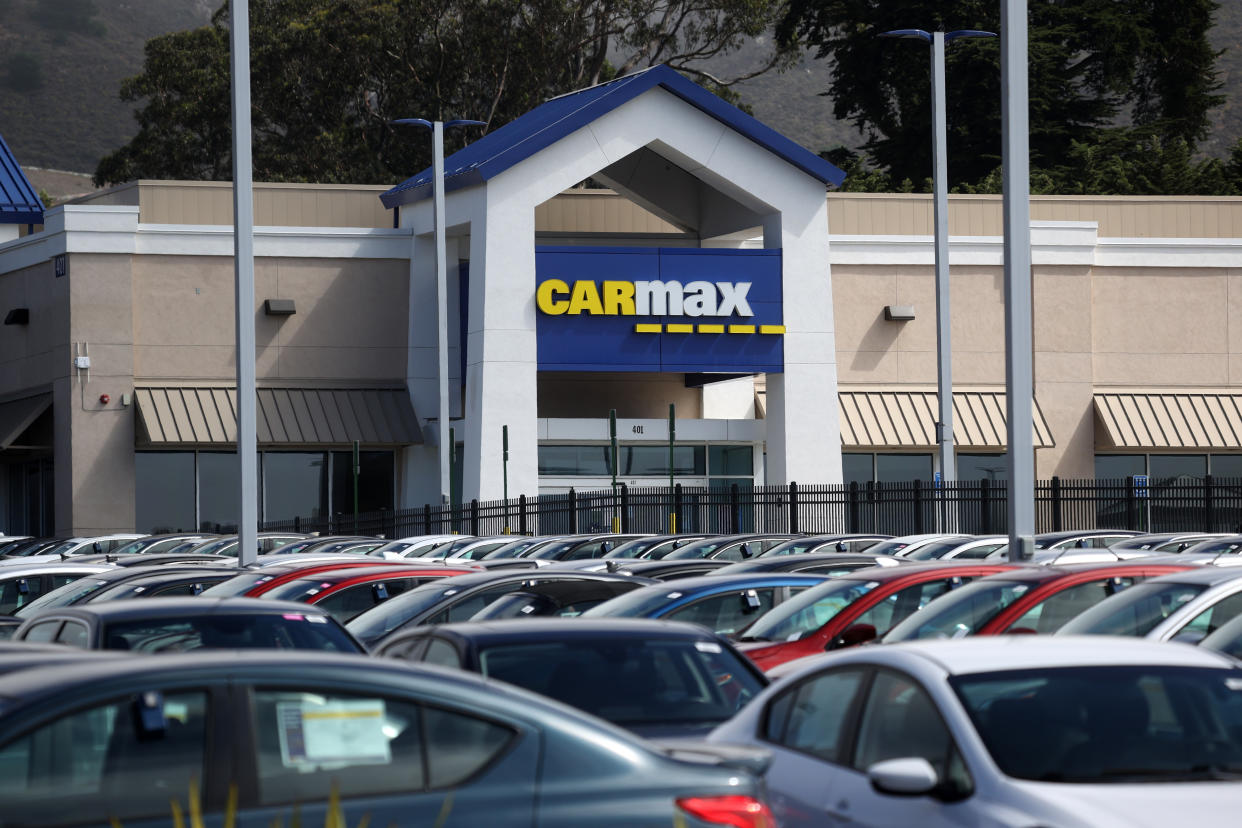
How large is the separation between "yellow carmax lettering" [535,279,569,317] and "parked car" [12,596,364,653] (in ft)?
101

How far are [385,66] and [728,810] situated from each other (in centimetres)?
6225

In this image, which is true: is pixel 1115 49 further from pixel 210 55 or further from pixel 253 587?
pixel 253 587

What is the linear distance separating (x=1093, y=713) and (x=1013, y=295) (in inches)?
397

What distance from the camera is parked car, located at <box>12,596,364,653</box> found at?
32.0ft

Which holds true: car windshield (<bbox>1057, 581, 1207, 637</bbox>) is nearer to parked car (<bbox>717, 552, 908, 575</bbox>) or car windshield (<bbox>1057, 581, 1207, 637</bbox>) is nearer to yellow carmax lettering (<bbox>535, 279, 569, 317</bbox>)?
parked car (<bbox>717, 552, 908, 575</bbox>)

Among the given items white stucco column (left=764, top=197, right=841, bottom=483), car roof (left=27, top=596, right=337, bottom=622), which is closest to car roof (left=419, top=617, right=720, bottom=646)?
car roof (left=27, top=596, right=337, bottom=622)

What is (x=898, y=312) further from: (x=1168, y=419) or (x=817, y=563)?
(x=817, y=563)

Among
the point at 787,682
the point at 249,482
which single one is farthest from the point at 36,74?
the point at 787,682

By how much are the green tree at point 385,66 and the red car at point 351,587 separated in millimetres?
50652

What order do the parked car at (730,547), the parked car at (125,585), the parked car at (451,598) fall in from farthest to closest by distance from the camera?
the parked car at (730,547)
the parked car at (125,585)
the parked car at (451,598)

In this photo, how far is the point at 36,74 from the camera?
19350 centimetres

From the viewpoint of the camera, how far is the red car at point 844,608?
35.8 ft

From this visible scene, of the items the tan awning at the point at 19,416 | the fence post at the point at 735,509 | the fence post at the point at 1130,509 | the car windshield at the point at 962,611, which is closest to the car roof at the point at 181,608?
the car windshield at the point at 962,611

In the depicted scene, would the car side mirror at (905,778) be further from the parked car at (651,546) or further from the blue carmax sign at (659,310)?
the blue carmax sign at (659,310)
